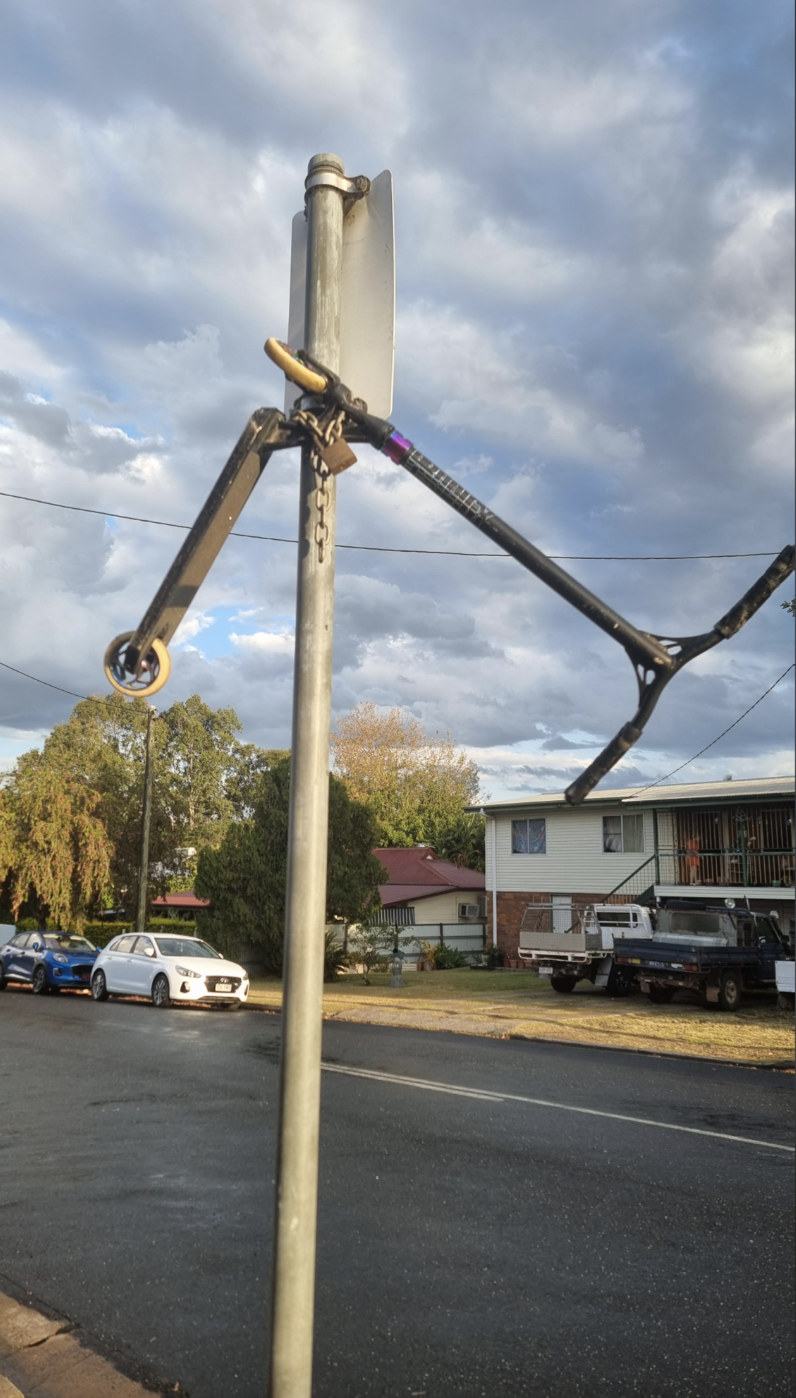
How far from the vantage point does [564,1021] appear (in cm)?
1839

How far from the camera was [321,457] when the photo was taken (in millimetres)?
2352

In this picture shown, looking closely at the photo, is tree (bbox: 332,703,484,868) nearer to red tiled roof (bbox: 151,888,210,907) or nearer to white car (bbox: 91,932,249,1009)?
red tiled roof (bbox: 151,888,210,907)

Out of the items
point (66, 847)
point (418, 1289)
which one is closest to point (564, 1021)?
point (418, 1289)

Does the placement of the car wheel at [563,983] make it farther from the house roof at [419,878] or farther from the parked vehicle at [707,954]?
the house roof at [419,878]

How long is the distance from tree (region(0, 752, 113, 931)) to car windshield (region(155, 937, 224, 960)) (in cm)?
1297

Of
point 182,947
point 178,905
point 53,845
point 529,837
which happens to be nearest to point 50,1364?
point 182,947

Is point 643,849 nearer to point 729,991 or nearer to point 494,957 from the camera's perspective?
point 494,957

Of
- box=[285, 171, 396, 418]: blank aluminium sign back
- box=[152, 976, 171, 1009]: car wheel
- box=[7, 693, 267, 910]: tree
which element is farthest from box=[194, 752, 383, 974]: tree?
box=[285, 171, 396, 418]: blank aluminium sign back

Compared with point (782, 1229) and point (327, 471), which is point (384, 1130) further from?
point (327, 471)

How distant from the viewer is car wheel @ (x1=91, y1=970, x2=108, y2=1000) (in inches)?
848

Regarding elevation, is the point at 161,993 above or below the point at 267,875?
below

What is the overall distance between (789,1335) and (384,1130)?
4495mm

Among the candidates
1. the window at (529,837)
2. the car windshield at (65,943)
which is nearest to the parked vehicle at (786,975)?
the car windshield at (65,943)

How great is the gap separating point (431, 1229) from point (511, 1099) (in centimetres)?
449
